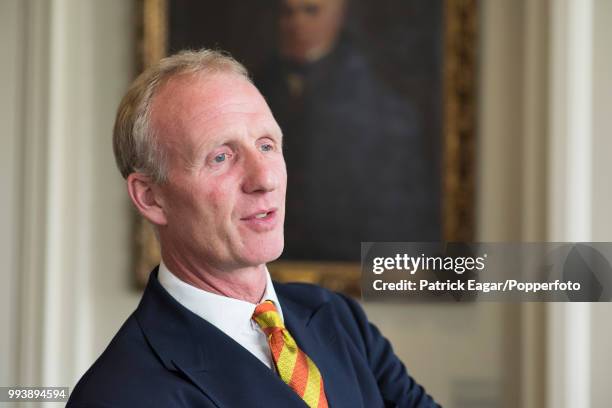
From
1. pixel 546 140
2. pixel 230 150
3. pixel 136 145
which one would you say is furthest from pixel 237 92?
pixel 546 140

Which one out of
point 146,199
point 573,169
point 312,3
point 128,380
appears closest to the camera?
point 128,380

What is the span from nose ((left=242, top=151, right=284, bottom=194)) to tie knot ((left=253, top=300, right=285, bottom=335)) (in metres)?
0.23

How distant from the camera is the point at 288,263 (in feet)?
10.8

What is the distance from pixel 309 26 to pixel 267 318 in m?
2.10

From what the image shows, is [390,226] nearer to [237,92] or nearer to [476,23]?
[476,23]

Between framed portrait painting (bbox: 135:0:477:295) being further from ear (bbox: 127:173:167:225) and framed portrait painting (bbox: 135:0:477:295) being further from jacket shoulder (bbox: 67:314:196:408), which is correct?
jacket shoulder (bbox: 67:314:196:408)

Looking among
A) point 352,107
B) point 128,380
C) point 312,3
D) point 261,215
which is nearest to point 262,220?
point 261,215

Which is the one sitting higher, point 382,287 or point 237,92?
point 237,92

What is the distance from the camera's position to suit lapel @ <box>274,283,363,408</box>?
1461mm

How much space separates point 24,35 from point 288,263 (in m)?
1.44

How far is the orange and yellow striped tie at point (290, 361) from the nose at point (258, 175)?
0.23m

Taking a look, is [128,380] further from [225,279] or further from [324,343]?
[324,343]

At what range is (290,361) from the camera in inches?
54.8

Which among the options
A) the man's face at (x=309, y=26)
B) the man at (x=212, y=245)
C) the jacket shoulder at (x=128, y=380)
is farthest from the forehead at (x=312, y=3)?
the jacket shoulder at (x=128, y=380)
